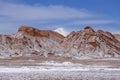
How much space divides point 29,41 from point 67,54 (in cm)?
1835

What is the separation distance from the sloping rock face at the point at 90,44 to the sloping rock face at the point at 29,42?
6.11m

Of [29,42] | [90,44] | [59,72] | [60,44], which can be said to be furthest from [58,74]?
[60,44]

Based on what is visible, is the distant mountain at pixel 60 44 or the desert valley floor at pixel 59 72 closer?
the desert valley floor at pixel 59 72

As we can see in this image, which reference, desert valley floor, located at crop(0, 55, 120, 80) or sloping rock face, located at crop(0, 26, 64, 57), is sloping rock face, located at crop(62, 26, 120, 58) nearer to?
sloping rock face, located at crop(0, 26, 64, 57)

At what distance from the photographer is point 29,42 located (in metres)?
115

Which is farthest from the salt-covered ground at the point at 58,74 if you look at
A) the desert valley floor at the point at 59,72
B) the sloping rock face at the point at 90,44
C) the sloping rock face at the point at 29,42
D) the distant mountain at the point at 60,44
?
the sloping rock face at the point at 90,44

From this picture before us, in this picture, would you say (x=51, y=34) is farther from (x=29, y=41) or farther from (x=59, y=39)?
(x=29, y=41)

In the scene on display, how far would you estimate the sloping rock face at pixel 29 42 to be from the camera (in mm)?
104119

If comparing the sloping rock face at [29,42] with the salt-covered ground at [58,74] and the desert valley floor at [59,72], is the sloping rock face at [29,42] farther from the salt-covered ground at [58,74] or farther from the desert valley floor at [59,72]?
the salt-covered ground at [58,74]

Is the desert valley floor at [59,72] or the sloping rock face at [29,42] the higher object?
the sloping rock face at [29,42]

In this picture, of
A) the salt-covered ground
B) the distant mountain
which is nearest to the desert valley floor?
the salt-covered ground

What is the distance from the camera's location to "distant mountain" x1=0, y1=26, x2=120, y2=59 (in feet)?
341

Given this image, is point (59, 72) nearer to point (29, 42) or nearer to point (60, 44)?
point (29, 42)

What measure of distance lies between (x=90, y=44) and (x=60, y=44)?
44.1ft
